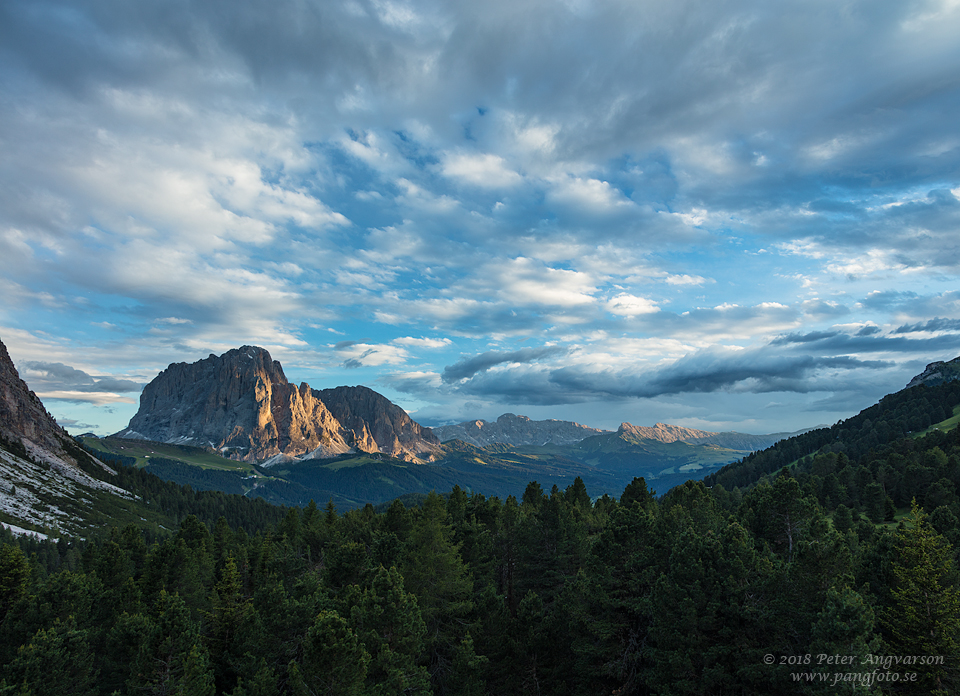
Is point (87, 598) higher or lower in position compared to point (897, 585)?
lower

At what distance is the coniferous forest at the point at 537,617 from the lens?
102 ft

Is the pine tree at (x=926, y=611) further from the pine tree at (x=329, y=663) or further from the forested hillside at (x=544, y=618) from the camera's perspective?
the pine tree at (x=329, y=663)

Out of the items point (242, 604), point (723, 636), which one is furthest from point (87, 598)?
point (723, 636)

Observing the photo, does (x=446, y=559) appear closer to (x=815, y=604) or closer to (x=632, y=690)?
(x=632, y=690)

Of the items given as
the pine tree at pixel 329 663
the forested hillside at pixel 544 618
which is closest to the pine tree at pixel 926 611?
the forested hillside at pixel 544 618

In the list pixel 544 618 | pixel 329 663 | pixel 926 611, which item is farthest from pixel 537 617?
pixel 926 611

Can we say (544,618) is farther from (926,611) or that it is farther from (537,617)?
(926,611)

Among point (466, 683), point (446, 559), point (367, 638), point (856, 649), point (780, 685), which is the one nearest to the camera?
point (856, 649)

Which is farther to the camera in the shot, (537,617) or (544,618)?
(537,617)

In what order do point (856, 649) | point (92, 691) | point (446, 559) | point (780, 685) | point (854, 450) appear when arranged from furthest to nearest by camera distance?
point (854, 450) → point (446, 559) → point (92, 691) → point (780, 685) → point (856, 649)

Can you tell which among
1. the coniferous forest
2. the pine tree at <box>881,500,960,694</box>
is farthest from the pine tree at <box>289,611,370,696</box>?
the pine tree at <box>881,500,960,694</box>

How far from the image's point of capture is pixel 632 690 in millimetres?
41750

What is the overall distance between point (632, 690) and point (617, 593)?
735cm

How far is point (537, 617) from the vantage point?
49062mm
